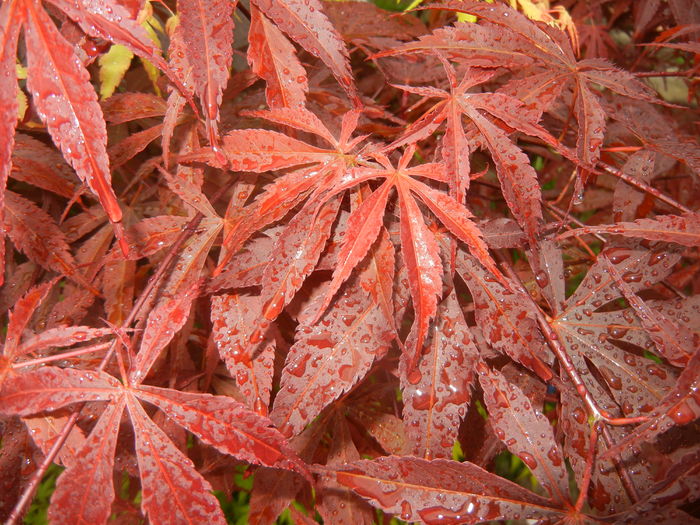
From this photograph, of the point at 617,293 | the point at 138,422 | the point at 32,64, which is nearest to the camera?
the point at 32,64

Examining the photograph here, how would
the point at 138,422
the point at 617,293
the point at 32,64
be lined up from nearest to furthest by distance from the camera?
the point at 32,64 → the point at 138,422 → the point at 617,293

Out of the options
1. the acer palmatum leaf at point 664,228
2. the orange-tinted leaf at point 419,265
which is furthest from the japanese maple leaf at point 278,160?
the acer palmatum leaf at point 664,228

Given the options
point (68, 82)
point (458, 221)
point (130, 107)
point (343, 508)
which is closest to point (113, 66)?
point (130, 107)

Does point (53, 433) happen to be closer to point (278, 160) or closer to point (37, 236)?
point (37, 236)

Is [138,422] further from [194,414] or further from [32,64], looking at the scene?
[32,64]

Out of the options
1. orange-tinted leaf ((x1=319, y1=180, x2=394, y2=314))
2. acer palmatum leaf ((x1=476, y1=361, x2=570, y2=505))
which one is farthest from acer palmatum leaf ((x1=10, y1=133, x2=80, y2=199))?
acer palmatum leaf ((x1=476, y1=361, x2=570, y2=505))

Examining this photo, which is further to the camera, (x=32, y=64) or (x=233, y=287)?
(x=233, y=287)

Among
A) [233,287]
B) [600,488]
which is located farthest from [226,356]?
[600,488]
